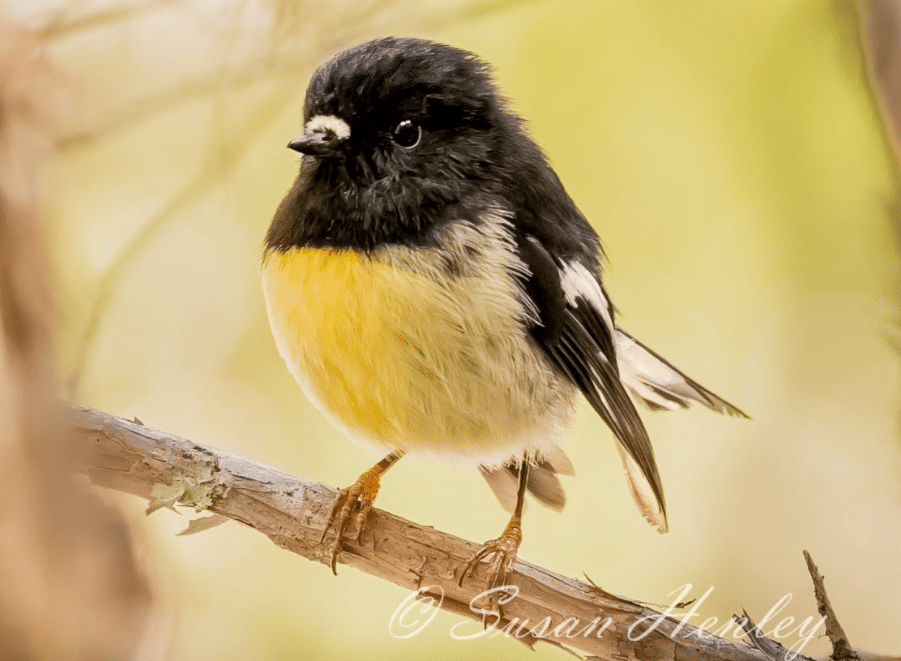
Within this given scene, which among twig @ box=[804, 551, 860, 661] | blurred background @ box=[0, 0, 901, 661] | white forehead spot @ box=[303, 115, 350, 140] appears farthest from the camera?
blurred background @ box=[0, 0, 901, 661]

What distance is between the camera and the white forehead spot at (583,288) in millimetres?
1206

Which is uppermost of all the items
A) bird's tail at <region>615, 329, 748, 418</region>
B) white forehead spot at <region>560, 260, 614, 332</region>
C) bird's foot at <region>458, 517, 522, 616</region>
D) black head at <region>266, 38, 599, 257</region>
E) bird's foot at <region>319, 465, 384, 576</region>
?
black head at <region>266, 38, 599, 257</region>

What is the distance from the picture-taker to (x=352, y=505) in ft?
4.05

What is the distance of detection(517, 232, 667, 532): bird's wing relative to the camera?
1.17 m

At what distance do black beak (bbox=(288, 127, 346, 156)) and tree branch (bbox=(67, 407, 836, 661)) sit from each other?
0.42 m

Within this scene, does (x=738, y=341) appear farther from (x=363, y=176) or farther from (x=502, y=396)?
(x=363, y=176)

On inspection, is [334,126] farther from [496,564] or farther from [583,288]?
[496,564]

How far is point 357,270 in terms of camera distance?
3.58 feet

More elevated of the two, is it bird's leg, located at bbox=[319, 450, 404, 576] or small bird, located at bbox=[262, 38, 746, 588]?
small bird, located at bbox=[262, 38, 746, 588]

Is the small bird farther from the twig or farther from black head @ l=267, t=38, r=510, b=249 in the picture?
the twig

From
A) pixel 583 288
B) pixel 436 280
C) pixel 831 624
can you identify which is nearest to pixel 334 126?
pixel 436 280

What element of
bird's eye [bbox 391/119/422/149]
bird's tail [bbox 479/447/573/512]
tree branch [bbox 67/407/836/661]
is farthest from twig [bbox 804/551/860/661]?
bird's eye [bbox 391/119/422/149]

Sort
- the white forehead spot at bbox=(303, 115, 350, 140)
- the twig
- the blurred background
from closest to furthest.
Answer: the twig, the white forehead spot at bbox=(303, 115, 350, 140), the blurred background

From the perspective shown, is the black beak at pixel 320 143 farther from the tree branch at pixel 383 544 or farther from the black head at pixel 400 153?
the tree branch at pixel 383 544
